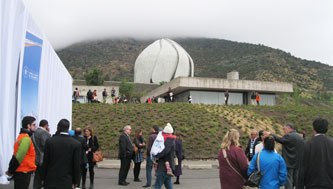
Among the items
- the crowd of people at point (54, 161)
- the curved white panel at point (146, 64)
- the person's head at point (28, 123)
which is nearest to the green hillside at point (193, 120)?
the person's head at point (28, 123)

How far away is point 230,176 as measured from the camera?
14.9 ft

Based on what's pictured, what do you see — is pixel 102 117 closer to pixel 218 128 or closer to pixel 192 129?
pixel 192 129

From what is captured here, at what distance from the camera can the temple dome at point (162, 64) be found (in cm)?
4650

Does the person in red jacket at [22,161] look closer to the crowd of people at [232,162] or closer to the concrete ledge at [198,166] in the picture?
the crowd of people at [232,162]

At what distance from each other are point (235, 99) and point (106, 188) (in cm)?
2496

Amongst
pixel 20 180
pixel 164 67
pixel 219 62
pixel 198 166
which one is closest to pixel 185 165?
pixel 198 166

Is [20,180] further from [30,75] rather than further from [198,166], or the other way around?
[198,166]

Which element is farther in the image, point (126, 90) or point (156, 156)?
point (126, 90)

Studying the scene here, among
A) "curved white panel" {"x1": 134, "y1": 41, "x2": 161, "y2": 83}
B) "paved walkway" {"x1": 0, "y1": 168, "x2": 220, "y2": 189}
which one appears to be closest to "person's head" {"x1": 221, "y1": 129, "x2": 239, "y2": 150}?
"paved walkway" {"x1": 0, "y1": 168, "x2": 220, "y2": 189}

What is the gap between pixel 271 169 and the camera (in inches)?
175

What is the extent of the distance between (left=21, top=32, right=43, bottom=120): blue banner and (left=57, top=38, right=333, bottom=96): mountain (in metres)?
56.2

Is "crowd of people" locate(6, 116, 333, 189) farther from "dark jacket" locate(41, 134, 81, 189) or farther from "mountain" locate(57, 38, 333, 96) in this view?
"mountain" locate(57, 38, 333, 96)

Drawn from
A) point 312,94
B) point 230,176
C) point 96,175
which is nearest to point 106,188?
point 96,175

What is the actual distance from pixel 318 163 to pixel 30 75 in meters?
6.01
